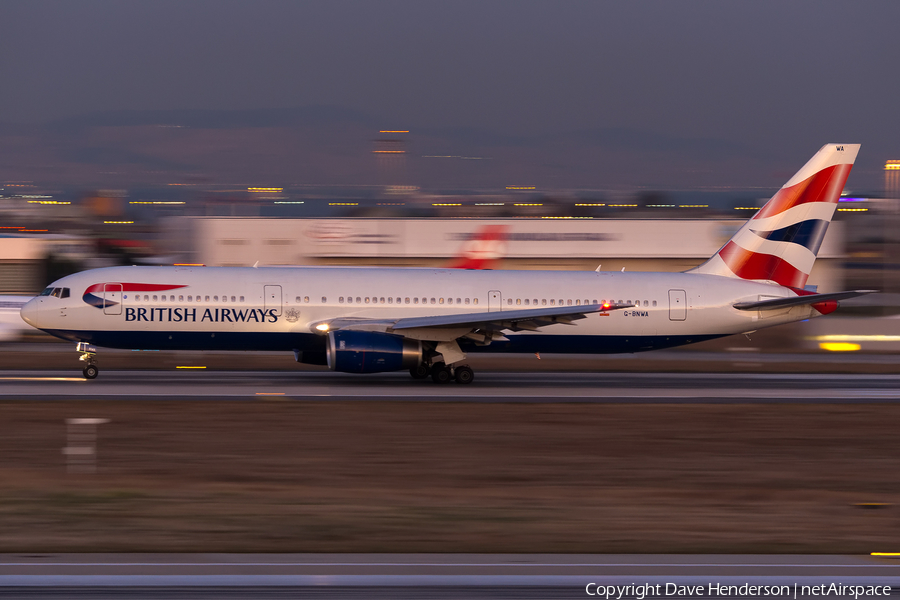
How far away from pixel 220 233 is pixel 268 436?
169ft

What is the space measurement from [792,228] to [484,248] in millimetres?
32724

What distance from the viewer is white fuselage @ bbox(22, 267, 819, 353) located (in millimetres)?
25406

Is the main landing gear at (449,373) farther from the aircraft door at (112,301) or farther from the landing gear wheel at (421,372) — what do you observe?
the aircraft door at (112,301)

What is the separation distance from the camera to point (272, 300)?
84.7ft

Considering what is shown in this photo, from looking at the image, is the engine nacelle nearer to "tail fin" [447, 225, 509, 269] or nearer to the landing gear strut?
the landing gear strut

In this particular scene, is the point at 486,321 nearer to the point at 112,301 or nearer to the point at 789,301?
the point at 789,301

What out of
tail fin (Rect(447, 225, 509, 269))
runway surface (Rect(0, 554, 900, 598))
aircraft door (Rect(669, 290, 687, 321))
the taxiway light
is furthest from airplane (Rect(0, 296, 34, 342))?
the taxiway light

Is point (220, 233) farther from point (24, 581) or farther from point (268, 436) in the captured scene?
point (24, 581)

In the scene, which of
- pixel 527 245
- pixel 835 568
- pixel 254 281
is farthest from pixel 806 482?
pixel 527 245

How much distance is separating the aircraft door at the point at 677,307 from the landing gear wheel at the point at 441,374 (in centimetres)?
729

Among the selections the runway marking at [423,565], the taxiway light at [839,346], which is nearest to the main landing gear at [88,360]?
the runway marking at [423,565]

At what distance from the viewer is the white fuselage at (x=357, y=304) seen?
25406 millimetres

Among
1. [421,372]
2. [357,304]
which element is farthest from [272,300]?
[421,372]

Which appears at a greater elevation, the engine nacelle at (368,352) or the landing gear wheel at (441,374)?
the engine nacelle at (368,352)
